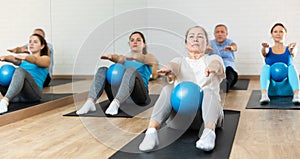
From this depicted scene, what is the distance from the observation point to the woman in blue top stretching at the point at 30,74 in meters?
3.94

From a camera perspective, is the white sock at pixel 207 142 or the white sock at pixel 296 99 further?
the white sock at pixel 296 99

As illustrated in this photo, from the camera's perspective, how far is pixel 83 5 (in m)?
5.05

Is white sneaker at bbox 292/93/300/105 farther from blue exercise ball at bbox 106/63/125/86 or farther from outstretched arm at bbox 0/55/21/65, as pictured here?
outstretched arm at bbox 0/55/21/65

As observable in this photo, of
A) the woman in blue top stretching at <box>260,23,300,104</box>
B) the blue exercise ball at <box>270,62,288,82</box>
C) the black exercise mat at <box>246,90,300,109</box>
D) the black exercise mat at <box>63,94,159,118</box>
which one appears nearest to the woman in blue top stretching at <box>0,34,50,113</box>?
the black exercise mat at <box>63,94,159,118</box>

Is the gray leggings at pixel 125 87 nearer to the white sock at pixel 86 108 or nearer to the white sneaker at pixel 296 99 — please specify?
the white sock at pixel 86 108

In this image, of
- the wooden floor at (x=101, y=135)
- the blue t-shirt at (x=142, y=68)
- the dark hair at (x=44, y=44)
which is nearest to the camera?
the wooden floor at (x=101, y=135)

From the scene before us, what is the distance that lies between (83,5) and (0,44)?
1.38 m

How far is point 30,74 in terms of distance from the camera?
166 inches

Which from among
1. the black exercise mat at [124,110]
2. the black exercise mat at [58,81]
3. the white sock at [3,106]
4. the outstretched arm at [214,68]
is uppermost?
the outstretched arm at [214,68]

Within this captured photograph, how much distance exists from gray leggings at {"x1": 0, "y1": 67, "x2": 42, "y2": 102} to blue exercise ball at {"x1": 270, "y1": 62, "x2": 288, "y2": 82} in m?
2.43

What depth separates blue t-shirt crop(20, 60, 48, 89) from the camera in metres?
4.32

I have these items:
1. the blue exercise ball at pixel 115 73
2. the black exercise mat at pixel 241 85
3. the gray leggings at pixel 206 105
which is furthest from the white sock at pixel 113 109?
the black exercise mat at pixel 241 85

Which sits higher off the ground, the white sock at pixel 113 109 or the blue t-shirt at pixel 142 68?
the blue t-shirt at pixel 142 68

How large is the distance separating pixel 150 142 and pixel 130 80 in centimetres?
142
